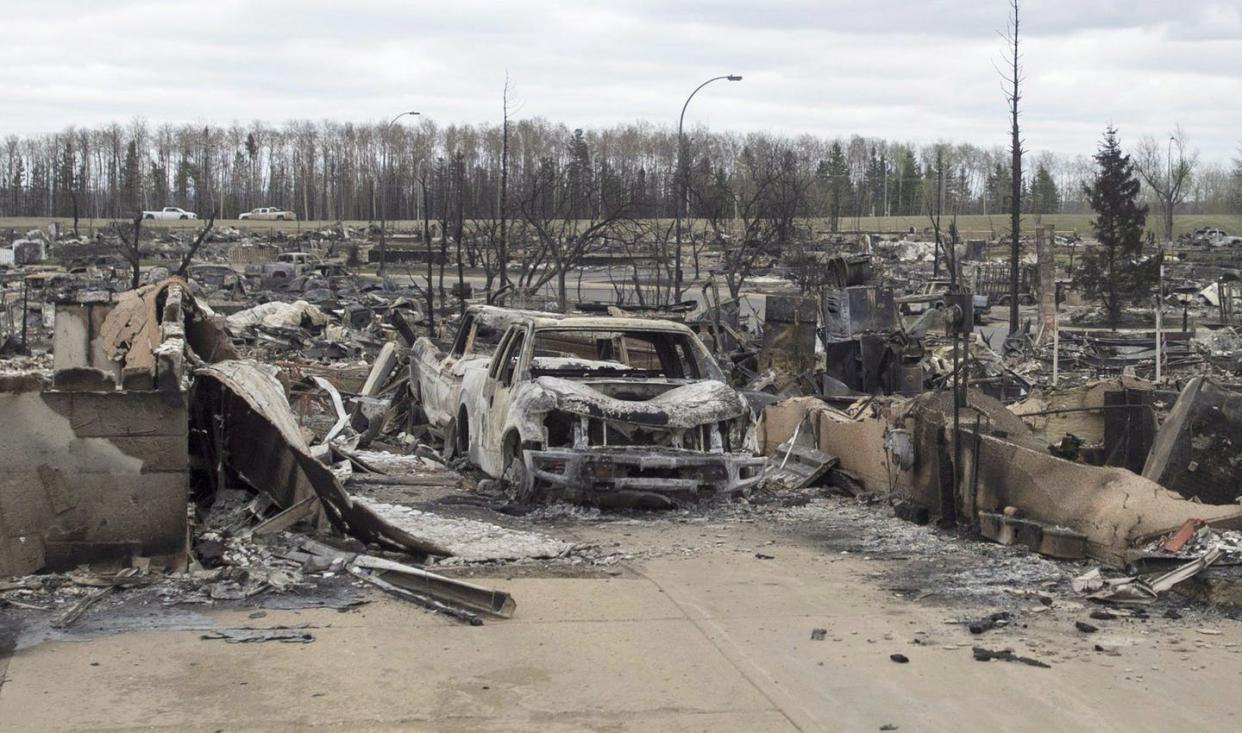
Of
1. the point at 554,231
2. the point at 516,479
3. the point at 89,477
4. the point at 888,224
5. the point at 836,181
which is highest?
the point at 836,181

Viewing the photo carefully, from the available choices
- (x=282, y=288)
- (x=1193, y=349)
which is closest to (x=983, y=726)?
(x=1193, y=349)

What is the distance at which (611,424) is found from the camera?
34.5ft

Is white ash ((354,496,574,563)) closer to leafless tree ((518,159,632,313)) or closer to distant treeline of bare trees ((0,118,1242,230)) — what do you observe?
leafless tree ((518,159,632,313))

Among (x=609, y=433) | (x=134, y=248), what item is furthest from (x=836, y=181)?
(x=609, y=433)

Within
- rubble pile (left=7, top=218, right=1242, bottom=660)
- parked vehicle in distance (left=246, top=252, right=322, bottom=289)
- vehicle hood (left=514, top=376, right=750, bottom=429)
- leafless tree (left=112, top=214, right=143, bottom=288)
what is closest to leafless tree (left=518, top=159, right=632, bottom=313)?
leafless tree (left=112, top=214, right=143, bottom=288)

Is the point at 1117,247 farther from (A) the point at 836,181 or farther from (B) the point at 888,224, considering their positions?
(B) the point at 888,224

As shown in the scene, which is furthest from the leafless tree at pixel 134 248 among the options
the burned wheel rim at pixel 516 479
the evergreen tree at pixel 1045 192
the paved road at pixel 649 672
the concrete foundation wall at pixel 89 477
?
the evergreen tree at pixel 1045 192

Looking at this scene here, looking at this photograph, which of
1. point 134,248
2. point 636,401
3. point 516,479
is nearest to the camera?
point 516,479

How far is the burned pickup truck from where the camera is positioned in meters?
10.3

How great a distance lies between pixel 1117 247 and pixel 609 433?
3816 centimetres

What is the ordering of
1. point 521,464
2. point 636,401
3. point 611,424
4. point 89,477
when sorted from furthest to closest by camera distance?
1. point 636,401
2. point 521,464
3. point 611,424
4. point 89,477

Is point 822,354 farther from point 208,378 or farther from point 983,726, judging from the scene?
point 983,726

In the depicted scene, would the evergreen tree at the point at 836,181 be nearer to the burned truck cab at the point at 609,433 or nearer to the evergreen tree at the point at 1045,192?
the evergreen tree at the point at 1045,192

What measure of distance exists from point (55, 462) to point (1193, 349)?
27.9m
